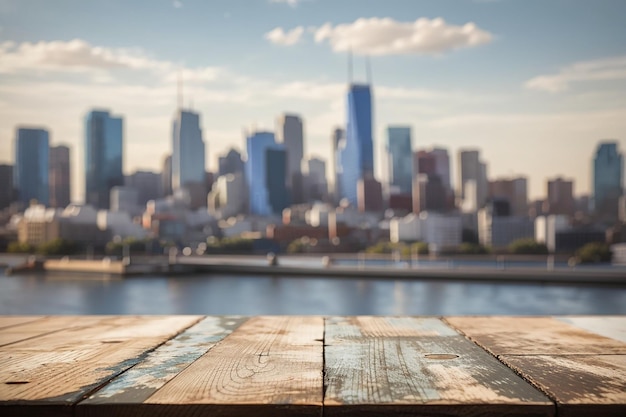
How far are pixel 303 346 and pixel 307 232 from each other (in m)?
118

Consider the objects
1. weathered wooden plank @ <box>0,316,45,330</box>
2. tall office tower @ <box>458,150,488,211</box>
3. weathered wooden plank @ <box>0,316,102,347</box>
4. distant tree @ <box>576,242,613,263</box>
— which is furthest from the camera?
tall office tower @ <box>458,150,488,211</box>

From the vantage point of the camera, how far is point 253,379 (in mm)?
1352

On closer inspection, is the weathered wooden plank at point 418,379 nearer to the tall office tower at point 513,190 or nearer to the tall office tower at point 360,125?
the tall office tower at point 513,190

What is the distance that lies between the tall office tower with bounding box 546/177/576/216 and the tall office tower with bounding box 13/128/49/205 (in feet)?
443

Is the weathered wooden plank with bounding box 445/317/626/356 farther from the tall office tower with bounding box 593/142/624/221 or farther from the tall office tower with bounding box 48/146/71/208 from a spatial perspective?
the tall office tower with bounding box 48/146/71/208

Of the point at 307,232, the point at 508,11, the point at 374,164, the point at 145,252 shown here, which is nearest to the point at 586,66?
the point at 508,11

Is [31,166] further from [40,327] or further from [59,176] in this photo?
[40,327]

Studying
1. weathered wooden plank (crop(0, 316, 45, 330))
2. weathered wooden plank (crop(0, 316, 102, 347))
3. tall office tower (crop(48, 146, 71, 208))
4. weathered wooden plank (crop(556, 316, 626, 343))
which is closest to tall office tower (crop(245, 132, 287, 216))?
tall office tower (crop(48, 146, 71, 208))

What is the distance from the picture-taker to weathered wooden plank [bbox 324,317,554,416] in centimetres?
115

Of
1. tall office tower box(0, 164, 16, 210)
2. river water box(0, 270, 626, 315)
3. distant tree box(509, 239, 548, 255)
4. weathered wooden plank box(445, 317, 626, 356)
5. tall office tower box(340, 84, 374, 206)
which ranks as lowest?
river water box(0, 270, 626, 315)

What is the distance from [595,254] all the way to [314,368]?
93.6 meters

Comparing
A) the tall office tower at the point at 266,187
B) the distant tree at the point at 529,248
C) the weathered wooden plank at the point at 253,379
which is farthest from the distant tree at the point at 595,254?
the tall office tower at the point at 266,187

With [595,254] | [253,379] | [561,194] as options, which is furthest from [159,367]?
[561,194]

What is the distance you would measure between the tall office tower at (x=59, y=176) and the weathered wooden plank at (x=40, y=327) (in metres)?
192
